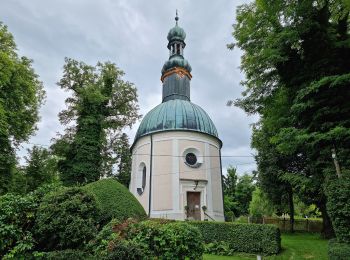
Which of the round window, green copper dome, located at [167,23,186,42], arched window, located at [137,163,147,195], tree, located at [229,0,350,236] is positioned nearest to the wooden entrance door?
the round window

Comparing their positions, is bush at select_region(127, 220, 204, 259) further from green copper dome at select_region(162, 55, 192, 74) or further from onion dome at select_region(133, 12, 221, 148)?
green copper dome at select_region(162, 55, 192, 74)

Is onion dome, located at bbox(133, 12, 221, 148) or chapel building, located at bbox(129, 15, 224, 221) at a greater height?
onion dome, located at bbox(133, 12, 221, 148)

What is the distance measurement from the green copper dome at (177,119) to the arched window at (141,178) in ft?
8.86

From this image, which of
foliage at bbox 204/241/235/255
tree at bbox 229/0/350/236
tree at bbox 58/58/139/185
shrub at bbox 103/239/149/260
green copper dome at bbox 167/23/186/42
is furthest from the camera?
green copper dome at bbox 167/23/186/42

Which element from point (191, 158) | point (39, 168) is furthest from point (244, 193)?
point (39, 168)

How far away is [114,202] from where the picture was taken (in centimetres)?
1125

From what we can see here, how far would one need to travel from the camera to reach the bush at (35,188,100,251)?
839 cm

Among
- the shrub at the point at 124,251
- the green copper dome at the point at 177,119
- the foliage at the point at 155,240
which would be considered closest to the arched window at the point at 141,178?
the green copper dome at the point at 177,119

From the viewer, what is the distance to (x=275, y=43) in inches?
448

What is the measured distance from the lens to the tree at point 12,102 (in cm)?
1819

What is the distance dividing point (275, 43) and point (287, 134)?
12.1 feet

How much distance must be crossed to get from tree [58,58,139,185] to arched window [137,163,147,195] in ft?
10.7

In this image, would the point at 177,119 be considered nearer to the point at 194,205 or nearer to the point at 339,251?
the point at 194,205

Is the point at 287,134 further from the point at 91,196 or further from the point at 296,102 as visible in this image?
the point at 91,196
